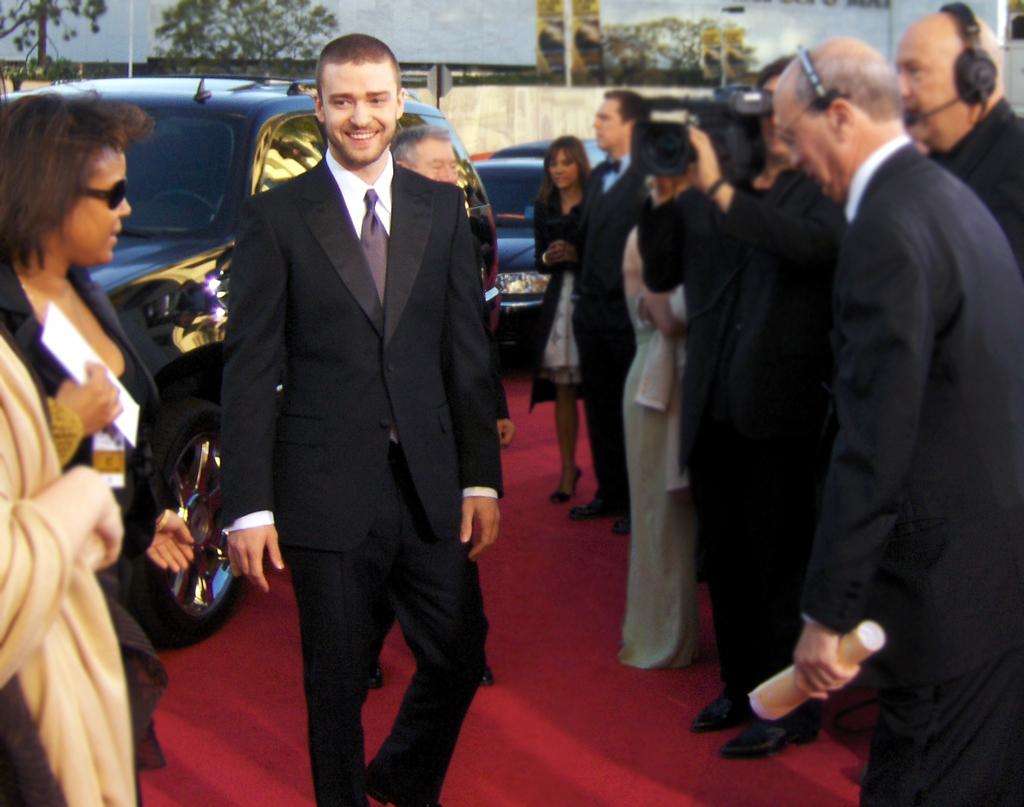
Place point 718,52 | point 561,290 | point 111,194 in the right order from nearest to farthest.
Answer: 1. point 111,194
2. point 561,290
3. point 718,52

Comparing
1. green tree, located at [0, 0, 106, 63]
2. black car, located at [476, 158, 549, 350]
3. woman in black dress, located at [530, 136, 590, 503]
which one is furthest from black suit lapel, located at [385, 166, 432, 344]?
green tree, located at [0, 0, 106, 63]

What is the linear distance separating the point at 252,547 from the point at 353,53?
123 centimetres

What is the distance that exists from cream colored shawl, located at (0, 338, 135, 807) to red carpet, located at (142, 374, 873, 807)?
2043 mm

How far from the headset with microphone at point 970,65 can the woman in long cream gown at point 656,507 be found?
1.49 meters

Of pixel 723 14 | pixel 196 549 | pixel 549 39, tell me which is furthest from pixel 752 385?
pixel 723 14

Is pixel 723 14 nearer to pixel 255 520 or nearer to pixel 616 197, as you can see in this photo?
pixel 616 197

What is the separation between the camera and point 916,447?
2926 millimetres

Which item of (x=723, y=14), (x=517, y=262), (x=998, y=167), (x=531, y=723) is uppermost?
(x=723, y=14)

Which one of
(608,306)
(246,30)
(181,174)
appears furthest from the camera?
(246,30)

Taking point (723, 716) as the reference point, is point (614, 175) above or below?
above

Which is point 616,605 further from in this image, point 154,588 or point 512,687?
point 154,588

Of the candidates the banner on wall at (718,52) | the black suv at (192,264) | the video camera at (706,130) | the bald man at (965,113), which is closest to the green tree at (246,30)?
the black suv at (192,264)

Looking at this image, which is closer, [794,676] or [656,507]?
[794,676]

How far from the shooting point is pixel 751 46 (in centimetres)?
4012
